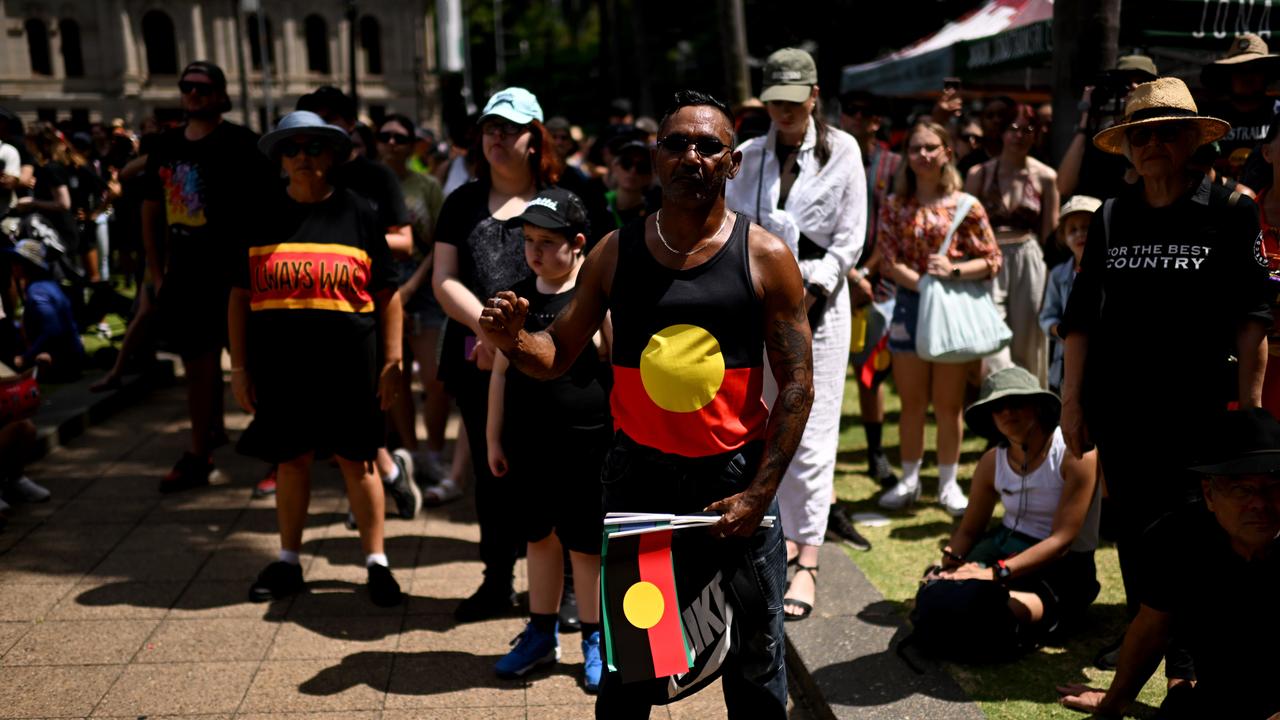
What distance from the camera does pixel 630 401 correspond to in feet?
9.66

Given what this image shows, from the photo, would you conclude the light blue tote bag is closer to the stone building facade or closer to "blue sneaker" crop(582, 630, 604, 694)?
"blue sneaker" crop(582, 630, 604, 694)

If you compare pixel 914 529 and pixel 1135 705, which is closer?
pixel 1135 705

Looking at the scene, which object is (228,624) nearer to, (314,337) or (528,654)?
(314,337)

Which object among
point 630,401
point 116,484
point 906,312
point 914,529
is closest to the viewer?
point 630,401

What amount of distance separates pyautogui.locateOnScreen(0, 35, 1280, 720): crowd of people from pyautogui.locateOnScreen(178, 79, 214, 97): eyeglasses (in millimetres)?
50

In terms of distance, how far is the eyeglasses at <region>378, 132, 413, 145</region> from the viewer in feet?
24.0

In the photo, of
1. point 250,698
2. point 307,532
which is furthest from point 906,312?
point 250,698

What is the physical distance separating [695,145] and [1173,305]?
172 centimetres

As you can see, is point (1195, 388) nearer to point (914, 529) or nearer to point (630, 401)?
point (630, 401)

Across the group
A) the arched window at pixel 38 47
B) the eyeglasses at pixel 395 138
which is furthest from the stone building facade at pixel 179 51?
the eyeglasses at pixel 395 138

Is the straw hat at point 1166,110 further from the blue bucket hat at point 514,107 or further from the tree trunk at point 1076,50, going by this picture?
the tree trunk at point 1076,50

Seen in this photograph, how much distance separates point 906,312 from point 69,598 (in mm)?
4376

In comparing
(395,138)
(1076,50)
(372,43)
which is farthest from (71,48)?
(1076,50)

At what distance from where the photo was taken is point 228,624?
474 centimetres
